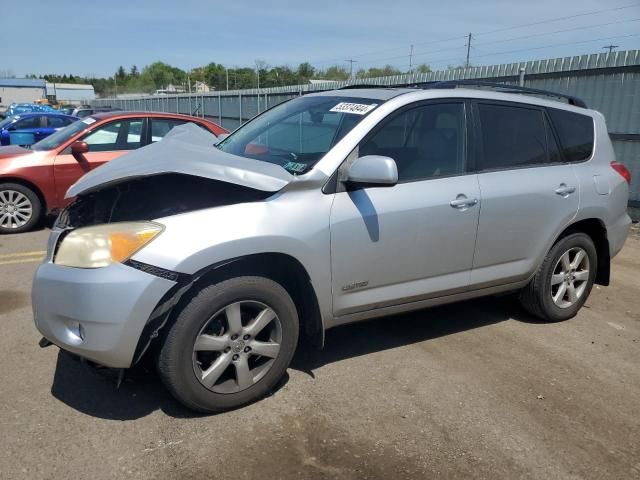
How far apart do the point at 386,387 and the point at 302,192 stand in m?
1.35

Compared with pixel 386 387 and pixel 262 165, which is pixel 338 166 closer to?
pixel 262 165

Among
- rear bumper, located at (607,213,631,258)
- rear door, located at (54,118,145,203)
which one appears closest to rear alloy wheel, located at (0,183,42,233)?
rear door, located at (54,118,145,203)

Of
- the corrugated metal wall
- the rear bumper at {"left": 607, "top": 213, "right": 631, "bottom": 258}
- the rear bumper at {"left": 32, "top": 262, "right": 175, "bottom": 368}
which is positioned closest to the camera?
the rear bumper at {"left": 32, "top": 262, "right": 175, "bottom": 368}

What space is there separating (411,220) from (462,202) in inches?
18.2

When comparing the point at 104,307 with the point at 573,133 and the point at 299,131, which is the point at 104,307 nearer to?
the point at 299,131

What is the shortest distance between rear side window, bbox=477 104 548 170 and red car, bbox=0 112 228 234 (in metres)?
5.33

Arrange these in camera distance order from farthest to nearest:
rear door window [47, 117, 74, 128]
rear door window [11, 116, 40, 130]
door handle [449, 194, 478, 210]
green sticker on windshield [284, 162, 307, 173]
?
rear door window [47, 117, 74, 128] → rear door window [11, 116, 40, 130] → door handle [449, 194, 478, 210] → green sticker on windshield [284, 162, 307, 173]

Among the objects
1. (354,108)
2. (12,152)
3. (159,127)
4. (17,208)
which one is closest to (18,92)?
(12,152)

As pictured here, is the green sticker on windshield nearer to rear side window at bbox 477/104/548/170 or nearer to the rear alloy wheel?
rear side window at bbox 477/104/548/170

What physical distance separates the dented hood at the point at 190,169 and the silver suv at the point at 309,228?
0.04 ft

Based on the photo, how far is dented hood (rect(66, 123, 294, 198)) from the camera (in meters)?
2.92

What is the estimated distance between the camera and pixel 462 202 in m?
3.66

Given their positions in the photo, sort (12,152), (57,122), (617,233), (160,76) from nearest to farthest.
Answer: (617,233) → (12,152) → (57,122) → (160,76)

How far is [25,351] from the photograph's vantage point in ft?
12.4
